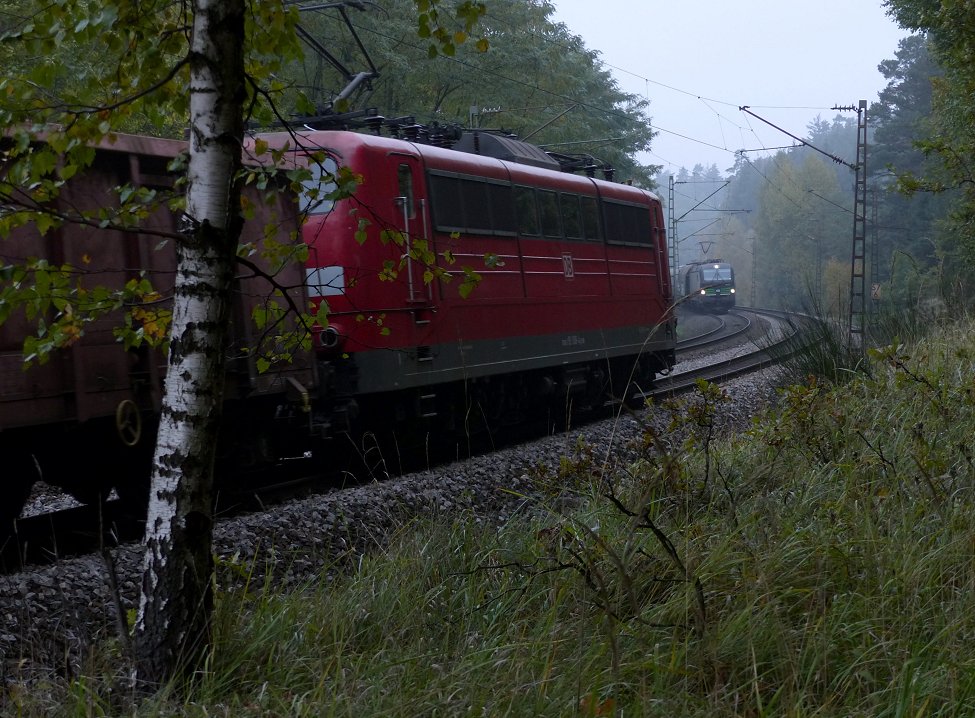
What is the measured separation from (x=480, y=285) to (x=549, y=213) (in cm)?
200

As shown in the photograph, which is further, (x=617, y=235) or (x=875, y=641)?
(x=617, y=235)

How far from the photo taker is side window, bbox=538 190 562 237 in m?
12.2

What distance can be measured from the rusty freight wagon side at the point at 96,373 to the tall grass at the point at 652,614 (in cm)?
245

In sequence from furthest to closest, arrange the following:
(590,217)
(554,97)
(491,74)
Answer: (554,97), (491,74), (590,217)

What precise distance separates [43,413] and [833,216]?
78247 millimetres

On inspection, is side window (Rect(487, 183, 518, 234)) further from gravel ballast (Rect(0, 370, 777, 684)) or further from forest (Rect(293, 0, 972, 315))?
gravel ballast (Rect(0, 370, 777, 684))

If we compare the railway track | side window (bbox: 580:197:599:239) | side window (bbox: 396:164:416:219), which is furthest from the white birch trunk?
side window (bbox: 580:197:599:239)

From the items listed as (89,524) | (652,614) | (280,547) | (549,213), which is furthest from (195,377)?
(549,213)

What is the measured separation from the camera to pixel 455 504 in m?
7.60

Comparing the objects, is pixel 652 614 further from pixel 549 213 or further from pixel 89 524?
pixel 549 213

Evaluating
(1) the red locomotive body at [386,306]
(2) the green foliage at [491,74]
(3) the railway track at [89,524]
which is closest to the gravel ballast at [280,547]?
(3) the railway track at [89,524]

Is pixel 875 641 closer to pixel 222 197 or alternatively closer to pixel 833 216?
pixel 222 197

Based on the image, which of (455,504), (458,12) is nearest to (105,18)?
(458,12)

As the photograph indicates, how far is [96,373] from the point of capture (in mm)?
6934
